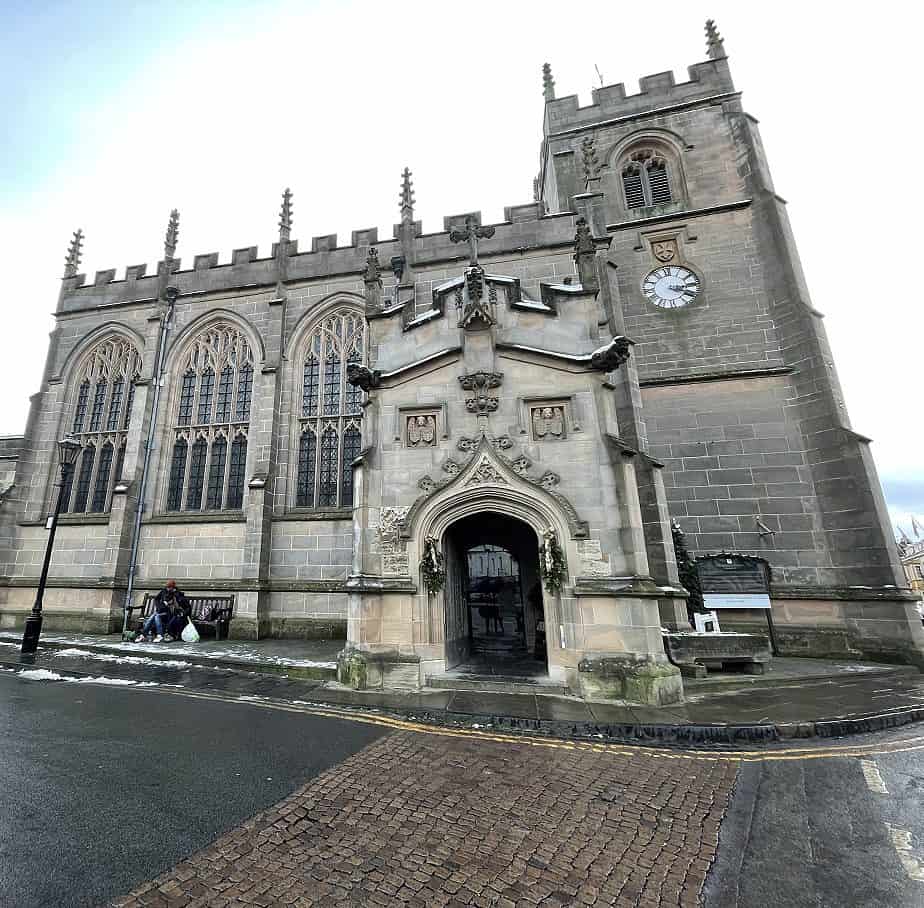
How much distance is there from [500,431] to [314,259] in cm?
1309

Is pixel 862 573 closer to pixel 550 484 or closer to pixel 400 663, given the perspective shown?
pixel 550 484

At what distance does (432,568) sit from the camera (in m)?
8.12

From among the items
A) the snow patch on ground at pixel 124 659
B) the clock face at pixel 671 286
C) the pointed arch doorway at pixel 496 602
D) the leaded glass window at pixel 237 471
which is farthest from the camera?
the leaded glass window at pixel 237 471

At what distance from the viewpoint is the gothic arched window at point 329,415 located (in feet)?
49.0

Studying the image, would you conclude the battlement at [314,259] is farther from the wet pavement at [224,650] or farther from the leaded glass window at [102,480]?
the wet pavement at [224,650]

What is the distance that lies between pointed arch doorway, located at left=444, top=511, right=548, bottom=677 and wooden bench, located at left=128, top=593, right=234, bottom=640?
25.4 ft

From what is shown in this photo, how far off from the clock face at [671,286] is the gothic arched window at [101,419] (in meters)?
19.6

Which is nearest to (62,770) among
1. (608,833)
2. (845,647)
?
(608,833)

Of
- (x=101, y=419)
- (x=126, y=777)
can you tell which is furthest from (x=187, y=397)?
(x=126, y=777)

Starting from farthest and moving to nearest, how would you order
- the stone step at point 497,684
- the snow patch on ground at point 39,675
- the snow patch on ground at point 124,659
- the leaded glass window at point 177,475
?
the leaded glass window at point 177,475, the snow patch on ground at point 124,659, the snow patch on ground at point 39,675, the stone step at point 497,684

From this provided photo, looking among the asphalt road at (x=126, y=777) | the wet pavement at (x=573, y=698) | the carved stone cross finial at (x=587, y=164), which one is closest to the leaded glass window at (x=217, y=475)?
the wet pavement at (x=573, y=698)

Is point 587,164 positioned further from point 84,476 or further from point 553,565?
point 84,476

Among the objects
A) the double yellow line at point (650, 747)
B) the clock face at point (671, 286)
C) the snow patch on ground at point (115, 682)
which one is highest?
the clock face at point (671, 286)

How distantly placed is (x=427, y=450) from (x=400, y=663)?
392 cm
